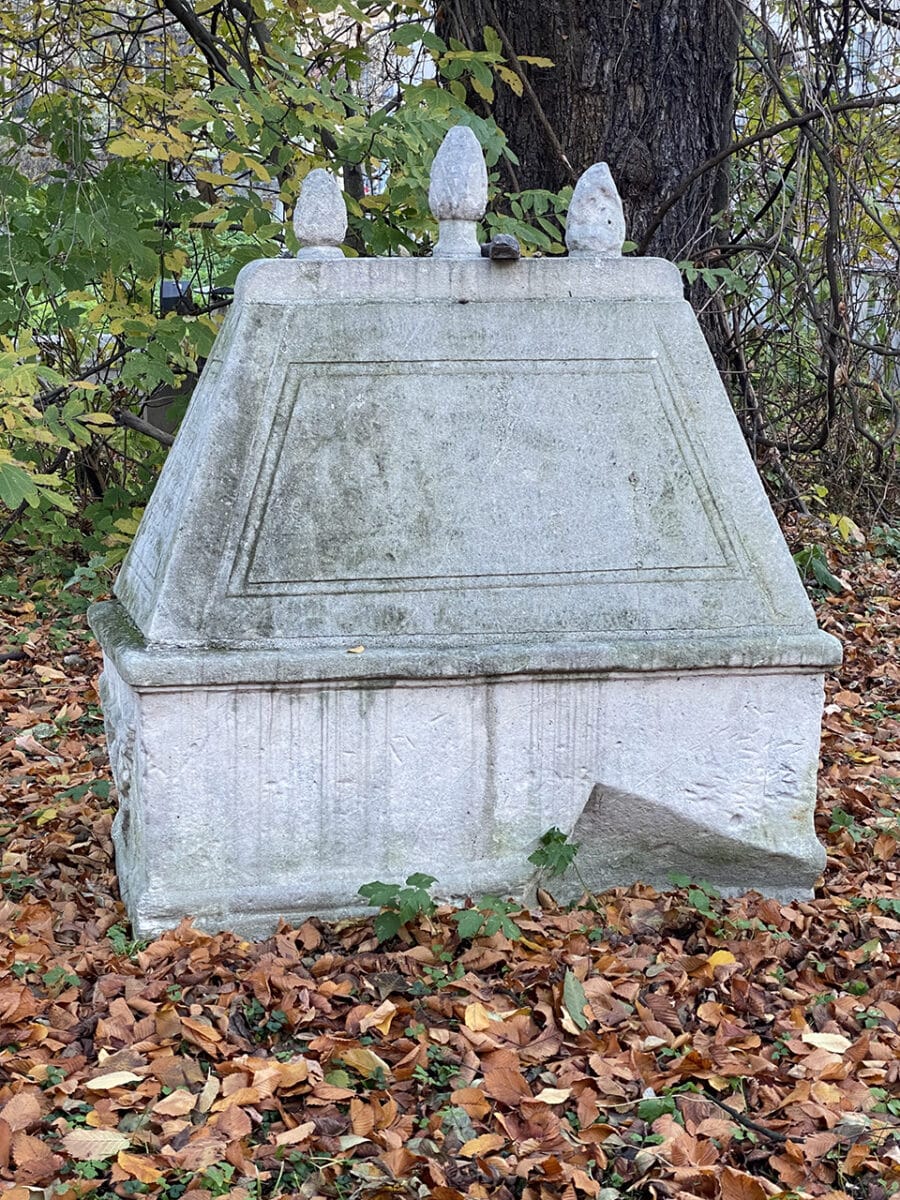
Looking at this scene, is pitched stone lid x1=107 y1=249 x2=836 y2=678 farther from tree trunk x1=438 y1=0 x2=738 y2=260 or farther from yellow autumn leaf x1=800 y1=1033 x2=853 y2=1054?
tree trunk x1=438 y1=0 x2=738 y2=260

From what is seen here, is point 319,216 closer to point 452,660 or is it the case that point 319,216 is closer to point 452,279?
point 452,279

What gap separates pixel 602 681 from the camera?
3344mm

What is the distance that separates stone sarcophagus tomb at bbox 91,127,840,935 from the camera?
320cm

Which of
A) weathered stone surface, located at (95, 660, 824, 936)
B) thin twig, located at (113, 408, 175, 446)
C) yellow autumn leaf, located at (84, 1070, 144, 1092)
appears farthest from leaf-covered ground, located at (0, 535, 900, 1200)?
thin twig, located at (113, 408, 175, 446)

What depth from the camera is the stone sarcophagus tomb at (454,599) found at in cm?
320

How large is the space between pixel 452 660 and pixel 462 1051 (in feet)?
2.94

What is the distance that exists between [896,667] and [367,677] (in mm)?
3482

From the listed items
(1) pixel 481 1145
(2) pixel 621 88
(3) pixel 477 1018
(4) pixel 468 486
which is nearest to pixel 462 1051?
(3) pixel 477 1018

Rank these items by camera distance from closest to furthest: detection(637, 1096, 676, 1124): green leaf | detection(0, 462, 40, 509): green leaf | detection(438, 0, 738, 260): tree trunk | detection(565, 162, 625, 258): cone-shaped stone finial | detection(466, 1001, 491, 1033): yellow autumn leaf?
detection(637, 1096, 676, 1124): green leaf
detection(466, 1001, 491, 1033): yellow autumn leaf
detection(565, 162, 625, 258): cone-shaped stone finial
detection(0, 462, 40, 509): green leaf
detection(438, 0, 738, 260): tree trunk

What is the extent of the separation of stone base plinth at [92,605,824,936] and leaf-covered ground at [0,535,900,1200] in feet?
0.38

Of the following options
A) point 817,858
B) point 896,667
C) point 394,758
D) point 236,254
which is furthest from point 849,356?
point 394,758

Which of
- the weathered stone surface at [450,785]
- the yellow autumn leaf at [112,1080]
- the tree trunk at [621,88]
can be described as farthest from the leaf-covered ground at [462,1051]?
the tree trunk at [621,88]

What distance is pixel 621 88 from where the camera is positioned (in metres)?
5.71

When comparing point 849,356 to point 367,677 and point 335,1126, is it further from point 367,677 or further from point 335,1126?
point 335,1126
